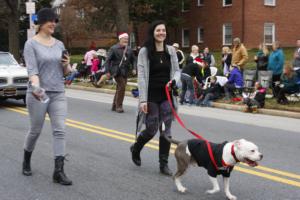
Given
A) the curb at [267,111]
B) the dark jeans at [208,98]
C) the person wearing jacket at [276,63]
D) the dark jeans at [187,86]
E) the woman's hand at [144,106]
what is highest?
the person wearing jacket at [276,63]

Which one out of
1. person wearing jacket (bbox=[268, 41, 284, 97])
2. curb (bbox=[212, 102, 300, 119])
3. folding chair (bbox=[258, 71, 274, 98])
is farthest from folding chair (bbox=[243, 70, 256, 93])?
curb (bbox=[212, 102, 300, 119])

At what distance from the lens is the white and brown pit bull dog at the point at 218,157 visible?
5.13m

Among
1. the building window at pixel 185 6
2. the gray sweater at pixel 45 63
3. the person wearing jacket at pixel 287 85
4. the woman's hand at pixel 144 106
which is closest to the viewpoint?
the gray sweater at pixel 45 63

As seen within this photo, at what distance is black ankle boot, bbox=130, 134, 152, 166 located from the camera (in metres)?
6.72

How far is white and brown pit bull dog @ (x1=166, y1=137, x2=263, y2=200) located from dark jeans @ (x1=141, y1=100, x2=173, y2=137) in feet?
1.90

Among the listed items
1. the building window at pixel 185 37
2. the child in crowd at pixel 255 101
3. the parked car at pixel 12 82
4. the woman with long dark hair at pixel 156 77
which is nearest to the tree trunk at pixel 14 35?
the building window at pixel 185 37

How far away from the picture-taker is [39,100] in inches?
233

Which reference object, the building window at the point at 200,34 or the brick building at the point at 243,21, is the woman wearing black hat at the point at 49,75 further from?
the building window at the point at 200,34

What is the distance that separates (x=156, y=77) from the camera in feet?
21.1

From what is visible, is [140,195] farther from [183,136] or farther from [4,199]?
[183,136]

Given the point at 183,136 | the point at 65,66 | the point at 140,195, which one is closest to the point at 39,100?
the point at 65,66

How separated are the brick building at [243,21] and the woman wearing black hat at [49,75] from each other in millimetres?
31717

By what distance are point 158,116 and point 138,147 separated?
661 mm

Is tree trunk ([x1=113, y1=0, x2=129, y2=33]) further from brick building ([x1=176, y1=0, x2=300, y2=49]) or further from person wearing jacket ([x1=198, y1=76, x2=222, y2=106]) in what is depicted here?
brick building ([x1=176, y1=0, x2=300, y2=49])
